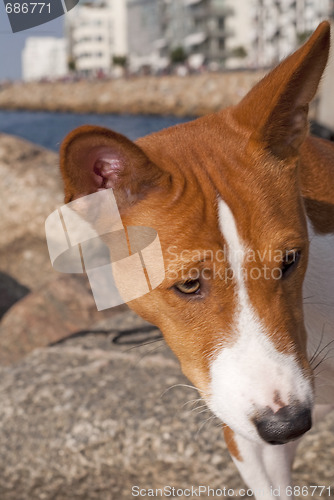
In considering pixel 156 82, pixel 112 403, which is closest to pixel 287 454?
pixel 112 403

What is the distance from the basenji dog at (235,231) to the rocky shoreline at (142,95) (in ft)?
158

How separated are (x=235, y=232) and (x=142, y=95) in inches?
2746

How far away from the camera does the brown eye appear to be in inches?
97.1

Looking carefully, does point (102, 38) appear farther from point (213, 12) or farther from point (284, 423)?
point (284, 423)

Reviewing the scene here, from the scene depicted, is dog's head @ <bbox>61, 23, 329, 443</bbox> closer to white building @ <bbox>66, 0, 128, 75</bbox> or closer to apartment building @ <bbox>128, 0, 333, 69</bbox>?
apartment building @ <bbox>128, 0, 333, 69</bbox>

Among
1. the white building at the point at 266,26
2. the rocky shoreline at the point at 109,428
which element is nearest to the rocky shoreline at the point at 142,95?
the white building at the point at 266,26

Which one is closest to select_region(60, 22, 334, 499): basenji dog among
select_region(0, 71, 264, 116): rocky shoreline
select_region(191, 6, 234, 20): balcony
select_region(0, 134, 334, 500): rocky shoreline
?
select_region(0, 134, 334, 500): rocky shoreline

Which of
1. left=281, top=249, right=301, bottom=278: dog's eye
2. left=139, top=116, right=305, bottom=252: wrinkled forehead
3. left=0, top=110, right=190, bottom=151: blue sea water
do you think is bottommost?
left=0, top=110, right=190, bottom=151: blue sea water

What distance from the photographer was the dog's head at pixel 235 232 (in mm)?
2316

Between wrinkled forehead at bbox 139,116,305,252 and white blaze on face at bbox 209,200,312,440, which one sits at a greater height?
wrinkled forehead at bbox 139,116,305,252

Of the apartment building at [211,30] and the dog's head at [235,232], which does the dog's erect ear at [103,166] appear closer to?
the dog's head at [235,232]

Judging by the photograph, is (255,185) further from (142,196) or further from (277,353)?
(277,353)

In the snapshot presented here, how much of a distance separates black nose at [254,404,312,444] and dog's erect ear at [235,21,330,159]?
3.43 ft

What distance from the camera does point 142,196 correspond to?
2.63 meters
